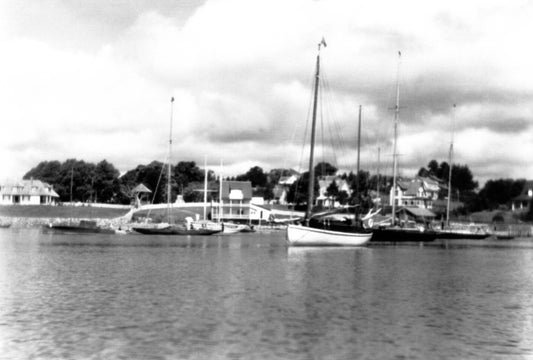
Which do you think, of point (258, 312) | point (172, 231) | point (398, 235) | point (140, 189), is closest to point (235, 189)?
point (140, 189)

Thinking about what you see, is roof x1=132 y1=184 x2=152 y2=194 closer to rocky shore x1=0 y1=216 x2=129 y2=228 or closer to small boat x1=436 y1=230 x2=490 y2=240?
rocky shore x1=0 y1=216 x2=129 y2=228

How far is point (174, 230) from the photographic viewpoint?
361 ft

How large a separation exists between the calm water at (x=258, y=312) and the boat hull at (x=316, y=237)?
2164cm

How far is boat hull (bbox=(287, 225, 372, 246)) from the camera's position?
231 feet

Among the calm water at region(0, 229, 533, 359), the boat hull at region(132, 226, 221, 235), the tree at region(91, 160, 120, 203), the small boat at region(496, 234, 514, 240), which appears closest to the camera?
the calm water at region(0, 229, 533, 359)

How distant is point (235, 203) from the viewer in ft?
560

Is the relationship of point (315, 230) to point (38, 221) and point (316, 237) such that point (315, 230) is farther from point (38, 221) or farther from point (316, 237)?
point (38, 221)

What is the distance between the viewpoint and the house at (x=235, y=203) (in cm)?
16400

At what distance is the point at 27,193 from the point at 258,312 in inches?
6987

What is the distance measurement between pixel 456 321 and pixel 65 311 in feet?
51.3

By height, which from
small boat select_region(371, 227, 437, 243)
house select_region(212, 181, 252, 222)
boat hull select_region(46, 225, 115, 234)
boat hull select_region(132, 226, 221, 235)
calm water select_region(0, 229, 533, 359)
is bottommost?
boat hull select_region(46, 225, 115, 234)

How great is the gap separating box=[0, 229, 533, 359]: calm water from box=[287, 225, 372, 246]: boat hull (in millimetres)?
21636

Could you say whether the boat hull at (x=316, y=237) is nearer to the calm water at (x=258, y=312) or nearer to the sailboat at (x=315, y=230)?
the sailboat at (x=315, y=230)

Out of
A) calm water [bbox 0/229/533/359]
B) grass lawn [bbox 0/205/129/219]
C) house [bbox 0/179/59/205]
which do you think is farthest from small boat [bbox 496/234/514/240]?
house [bbox 0/179/59/205]
